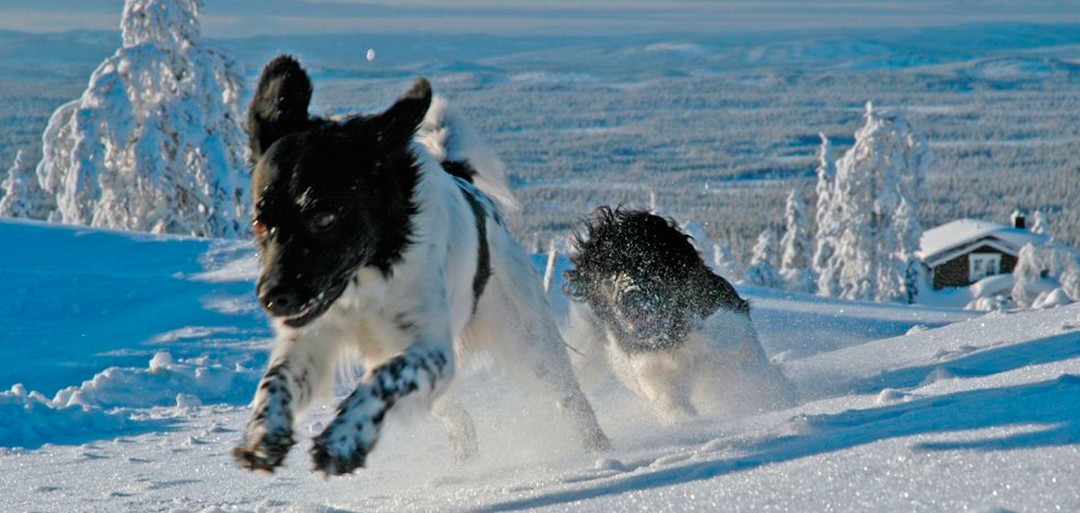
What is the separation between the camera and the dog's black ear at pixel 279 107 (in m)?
4.27

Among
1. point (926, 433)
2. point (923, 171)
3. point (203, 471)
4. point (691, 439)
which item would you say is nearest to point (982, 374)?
point (691, 439)

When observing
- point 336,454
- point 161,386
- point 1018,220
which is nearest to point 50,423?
point 161,386

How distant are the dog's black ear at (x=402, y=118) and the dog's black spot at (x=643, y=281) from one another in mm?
2368

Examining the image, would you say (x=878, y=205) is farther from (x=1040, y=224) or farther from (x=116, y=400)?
(x=116, y=400)

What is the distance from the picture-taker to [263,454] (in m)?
3.72

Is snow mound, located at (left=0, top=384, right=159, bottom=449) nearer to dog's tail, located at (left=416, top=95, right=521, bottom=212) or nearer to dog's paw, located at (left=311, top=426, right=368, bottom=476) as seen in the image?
dog's tail, located at (left=416, top=95, right=521, bottom=212)

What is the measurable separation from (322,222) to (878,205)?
3863 cm

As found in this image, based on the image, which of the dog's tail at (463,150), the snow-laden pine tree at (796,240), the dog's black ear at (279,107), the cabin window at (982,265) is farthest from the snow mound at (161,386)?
the cabin window at (982,265)

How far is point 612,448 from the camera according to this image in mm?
5223

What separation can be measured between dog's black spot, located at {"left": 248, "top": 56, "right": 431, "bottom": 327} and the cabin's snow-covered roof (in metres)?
62.0

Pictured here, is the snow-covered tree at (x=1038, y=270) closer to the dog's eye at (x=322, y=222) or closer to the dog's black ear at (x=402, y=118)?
the dog's black ear at (x=402, y=118)

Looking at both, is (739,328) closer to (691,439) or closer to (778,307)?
(691,439)

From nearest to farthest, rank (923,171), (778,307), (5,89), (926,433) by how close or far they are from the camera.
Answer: (926,433)
(778,307)
(923,171)
(5,89)

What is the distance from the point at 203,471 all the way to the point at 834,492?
340 cm
